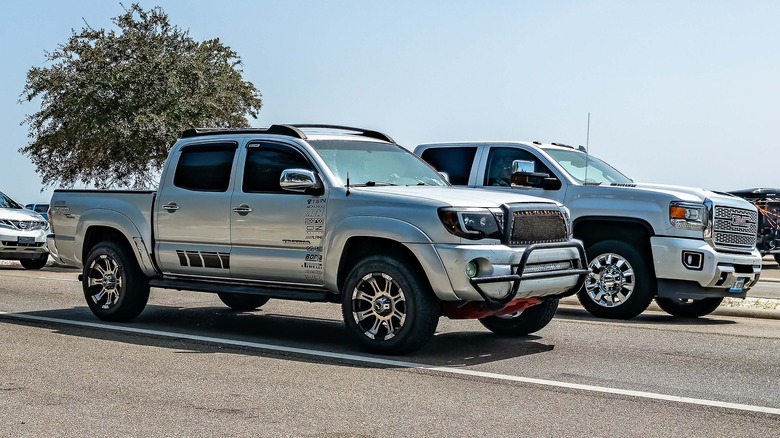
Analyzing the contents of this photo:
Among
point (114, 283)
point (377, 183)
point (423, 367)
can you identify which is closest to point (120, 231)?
point (114, 283)

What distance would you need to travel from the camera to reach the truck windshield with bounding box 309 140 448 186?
384 inches

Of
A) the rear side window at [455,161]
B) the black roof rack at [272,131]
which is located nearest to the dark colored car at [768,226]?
the rear side window at [455,161]

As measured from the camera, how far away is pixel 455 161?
13617mm

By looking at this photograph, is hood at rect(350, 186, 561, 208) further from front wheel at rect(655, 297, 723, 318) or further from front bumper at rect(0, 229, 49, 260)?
front bumper at rect(0, 229, 49, 260)

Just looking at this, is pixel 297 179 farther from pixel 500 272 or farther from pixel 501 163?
pixel 501 163

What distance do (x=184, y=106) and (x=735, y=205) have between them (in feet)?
102

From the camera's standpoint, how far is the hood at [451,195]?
8656 mm

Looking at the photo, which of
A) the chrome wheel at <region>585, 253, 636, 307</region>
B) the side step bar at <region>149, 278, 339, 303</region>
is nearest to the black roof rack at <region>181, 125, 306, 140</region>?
the side step bar at <region>149, 278, 339, 303</region>

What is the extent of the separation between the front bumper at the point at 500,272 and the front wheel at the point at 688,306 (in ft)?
14.1

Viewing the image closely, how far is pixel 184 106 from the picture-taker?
1593 inches

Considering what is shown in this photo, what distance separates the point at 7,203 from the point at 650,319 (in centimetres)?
1466

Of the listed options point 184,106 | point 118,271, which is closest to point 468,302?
point 118,271

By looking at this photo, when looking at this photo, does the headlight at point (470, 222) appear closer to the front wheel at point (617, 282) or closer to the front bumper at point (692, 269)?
the front wheel at point (617, 282)

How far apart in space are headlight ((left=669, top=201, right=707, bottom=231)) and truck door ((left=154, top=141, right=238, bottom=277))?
4.99 meters
